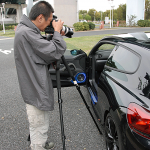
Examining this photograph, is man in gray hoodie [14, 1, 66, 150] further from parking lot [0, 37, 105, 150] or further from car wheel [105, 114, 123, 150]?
parking lot [0, 37, 105, 150]

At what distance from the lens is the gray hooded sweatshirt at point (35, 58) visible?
6.14 feet

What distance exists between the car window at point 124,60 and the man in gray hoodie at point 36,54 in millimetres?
761

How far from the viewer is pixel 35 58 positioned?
1935 mm

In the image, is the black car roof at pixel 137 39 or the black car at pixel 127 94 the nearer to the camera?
the black car at pixel 127 94

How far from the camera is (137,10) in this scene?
1419 inches

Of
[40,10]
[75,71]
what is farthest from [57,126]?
[40,10]

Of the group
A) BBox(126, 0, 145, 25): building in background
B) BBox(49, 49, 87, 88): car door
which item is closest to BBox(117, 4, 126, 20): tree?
BBox(126, 0, 145, 25): building in background

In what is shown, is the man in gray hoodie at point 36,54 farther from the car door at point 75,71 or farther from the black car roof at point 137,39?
the car door at point 75,71

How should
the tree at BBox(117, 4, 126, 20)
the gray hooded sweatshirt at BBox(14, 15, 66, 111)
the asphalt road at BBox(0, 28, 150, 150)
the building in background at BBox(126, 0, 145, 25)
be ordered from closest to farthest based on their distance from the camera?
the gray hooded sweatshirt at BBox(14, 15, 66, 111)
the asphalt road at BBox(0, 28, 150, 150)
the building in background at BBox(126, 0, 145, 25)
the tree at BBox(117, 4, 126, 20)

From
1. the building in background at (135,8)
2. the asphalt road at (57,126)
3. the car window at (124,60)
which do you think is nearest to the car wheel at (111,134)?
the asphalt road at (57,126)

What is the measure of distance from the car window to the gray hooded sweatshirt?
77 cm

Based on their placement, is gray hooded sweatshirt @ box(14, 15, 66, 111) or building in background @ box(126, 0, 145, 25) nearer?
gray hooded sweatshirt @ box(14, 15, 66, 111)

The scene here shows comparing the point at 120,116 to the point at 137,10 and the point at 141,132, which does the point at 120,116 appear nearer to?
the point at 141,132

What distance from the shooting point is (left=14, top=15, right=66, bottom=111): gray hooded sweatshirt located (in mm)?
1871
